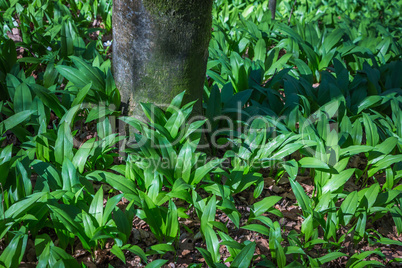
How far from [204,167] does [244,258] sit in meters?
0.60

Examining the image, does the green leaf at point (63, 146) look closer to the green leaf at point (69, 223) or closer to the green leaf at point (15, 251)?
the green leaf at point (69, 223)

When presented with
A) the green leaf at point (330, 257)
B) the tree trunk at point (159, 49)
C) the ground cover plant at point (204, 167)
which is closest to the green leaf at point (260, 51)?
the ground cover plant at point (204, 167)

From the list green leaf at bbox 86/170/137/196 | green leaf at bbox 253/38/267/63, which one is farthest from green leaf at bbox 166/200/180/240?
green leaf at bbox 253/38/267/63

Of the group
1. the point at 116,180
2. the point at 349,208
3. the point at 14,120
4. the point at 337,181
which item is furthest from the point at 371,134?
the point at 14,120

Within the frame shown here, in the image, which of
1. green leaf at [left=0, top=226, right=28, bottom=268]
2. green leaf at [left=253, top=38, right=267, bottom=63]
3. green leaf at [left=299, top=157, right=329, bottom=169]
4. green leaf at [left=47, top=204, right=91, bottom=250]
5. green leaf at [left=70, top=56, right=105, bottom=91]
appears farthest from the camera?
green leaf at [left=253, top=38, right=267, bottom=63]

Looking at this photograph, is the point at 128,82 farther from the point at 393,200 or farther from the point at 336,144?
the point at 393,200

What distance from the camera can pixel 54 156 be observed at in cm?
225

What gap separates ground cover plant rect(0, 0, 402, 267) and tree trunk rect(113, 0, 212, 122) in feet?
0.39

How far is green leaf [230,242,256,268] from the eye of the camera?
175 centimetres

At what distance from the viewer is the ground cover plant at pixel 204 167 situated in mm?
1904

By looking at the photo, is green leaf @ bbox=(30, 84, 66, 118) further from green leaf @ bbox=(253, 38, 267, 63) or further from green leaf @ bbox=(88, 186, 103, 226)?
green leaf @ bbox=(253, 38, 267, 63)

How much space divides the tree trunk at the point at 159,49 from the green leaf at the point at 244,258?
1121 millimetres

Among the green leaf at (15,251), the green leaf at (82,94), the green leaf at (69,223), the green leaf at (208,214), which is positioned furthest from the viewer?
the green leaf at (82,94)

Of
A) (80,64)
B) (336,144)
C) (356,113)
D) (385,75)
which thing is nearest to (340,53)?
(385,75)
